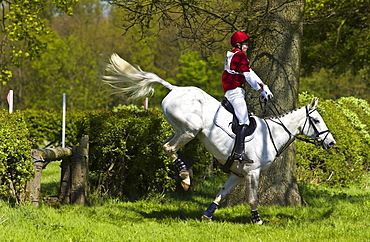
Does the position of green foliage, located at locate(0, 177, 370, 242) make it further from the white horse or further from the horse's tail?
the horse's tail

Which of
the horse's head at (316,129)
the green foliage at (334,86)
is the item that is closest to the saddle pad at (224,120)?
the horse's head at (316,129)

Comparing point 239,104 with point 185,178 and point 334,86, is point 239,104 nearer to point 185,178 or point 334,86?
point 185,178

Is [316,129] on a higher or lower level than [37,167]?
higher

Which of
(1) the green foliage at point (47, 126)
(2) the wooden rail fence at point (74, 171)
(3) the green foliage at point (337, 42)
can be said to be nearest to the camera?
(2) the wooden rail fence at point (74, 171)

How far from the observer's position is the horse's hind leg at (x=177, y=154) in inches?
291

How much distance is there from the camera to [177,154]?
764 centimetres

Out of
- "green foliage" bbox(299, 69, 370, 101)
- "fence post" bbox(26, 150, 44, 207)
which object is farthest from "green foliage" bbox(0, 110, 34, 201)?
"green foliage" bbox(299, 69, 370, 101)

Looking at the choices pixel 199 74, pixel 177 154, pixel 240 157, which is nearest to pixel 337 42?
pixel 240 157

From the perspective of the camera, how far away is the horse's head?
313 inches

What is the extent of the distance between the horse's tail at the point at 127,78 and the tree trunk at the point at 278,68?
2308 millimetres

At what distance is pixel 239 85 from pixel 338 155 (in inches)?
285

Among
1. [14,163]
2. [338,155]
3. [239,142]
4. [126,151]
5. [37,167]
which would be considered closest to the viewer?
[14,163]

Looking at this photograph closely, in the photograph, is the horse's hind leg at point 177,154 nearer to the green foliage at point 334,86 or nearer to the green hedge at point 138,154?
the green hedge at point 138,154

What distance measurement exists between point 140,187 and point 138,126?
4.25ft
